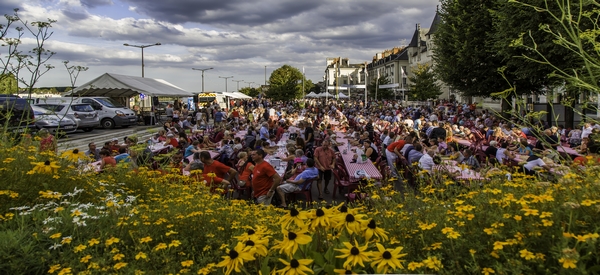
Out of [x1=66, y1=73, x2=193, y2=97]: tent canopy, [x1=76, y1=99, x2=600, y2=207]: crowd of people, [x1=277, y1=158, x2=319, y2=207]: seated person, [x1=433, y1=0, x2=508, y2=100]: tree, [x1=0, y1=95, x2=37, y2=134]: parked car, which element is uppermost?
[x1=433, y1=0, x2=508, y2=100]: tree

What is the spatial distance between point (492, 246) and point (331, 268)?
38.4 inches

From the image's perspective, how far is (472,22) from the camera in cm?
2234

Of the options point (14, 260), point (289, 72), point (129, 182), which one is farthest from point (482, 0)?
point (289, 72)

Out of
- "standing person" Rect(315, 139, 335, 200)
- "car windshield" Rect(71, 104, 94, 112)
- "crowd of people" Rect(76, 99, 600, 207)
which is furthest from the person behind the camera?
"car windshield" Rect(71, 104, 94, 112)

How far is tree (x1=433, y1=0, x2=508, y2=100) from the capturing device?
22.1 metres

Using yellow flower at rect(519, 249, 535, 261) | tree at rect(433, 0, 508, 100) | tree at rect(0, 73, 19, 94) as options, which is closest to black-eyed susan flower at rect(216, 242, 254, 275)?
yellow flower at rect(519, 249, 535, 261)

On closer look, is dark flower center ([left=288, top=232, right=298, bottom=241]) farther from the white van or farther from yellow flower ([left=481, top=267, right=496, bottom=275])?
the white van

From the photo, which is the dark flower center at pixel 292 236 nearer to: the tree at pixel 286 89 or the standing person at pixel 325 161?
the standing person at pixel 325 161

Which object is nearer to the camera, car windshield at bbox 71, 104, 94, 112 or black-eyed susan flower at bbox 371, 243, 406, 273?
black-eyed susan flower at bbox 371, 243, 406, 273

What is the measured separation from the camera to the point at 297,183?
8.22 m

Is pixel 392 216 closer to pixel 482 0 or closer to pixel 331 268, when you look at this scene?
pixel 331 268

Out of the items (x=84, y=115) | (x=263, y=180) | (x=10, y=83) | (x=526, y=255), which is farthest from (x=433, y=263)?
(x=84, y=115)

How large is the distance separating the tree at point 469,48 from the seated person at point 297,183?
51.8 ft

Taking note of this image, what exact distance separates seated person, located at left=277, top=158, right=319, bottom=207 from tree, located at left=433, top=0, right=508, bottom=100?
1580 centimetres
